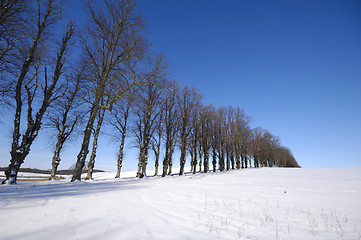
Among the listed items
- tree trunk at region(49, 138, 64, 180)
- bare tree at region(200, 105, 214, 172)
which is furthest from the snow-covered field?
bare tree at region(200, 105, 214, 172)

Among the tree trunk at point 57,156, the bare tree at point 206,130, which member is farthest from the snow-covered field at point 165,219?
the bare tree at point 206,130

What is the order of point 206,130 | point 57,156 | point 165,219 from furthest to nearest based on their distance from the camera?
point 206,130
point 57,156
point 165,219

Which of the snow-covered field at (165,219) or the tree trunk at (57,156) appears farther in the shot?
the tree trunk at (57,156)

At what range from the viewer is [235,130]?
108ft

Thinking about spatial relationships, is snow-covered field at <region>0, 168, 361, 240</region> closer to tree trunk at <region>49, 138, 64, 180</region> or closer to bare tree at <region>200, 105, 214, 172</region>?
→ tree trunk at <region>49, 138, 64, 180</region>

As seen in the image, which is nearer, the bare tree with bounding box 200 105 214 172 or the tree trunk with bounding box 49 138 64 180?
the tree trunk with bounding box 49 138 64 180

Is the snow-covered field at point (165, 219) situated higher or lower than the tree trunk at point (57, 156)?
lower

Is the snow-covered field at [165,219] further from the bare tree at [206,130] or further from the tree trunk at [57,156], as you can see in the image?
the bare tree at [206,130]

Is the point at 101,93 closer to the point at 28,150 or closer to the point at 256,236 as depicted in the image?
the point at 28,150

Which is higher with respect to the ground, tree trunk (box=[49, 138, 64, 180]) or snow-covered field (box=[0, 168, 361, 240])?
tree trunk (box=[49, 138, 64, 180])

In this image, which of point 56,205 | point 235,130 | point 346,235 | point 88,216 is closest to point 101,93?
point 56,205

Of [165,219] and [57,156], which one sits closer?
[165,219]

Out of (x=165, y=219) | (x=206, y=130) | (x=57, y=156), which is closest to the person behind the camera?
(x=165, y=219)

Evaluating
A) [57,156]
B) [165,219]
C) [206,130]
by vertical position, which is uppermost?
[206,130]
